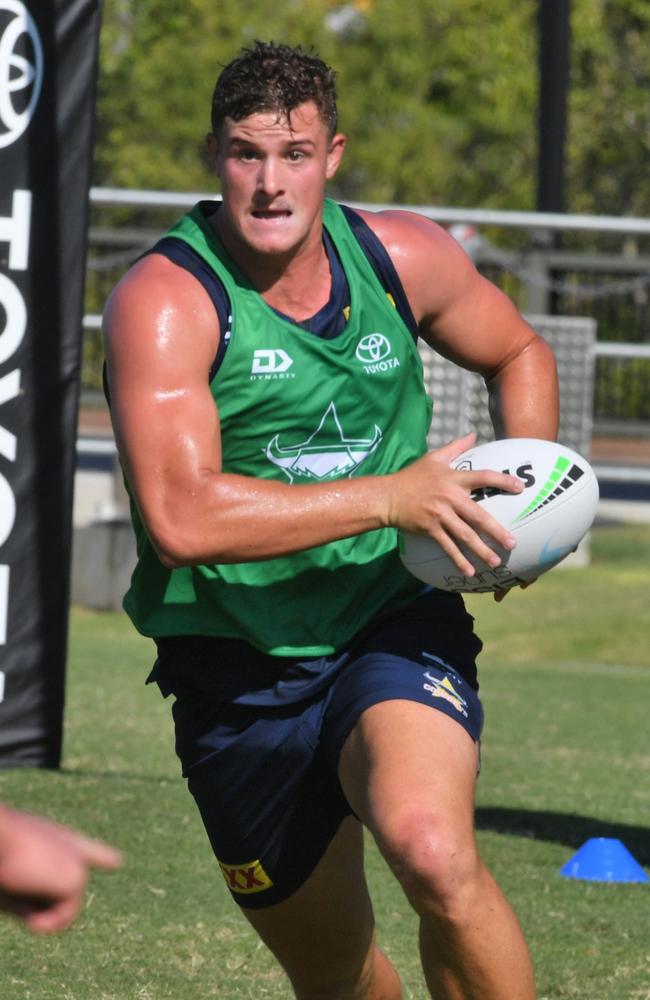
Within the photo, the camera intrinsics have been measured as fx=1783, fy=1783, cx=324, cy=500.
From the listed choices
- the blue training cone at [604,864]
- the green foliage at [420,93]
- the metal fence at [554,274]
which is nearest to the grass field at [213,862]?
the blue training cone at [604,864]

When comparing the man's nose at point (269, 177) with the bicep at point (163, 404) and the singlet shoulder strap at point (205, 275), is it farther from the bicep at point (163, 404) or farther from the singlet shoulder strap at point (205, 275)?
the bicep at point (163, 404)

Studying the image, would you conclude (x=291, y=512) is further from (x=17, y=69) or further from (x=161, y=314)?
(x=17, y=69)

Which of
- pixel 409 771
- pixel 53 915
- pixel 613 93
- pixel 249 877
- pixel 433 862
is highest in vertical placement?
pixel 613 93

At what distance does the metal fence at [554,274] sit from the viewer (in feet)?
43.3

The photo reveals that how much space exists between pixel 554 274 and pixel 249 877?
446 inches

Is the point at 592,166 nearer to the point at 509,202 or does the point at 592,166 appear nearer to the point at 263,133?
the point at 509,202

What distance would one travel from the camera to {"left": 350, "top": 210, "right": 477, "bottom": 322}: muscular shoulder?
13.9ft

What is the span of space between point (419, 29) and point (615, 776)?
2589cm

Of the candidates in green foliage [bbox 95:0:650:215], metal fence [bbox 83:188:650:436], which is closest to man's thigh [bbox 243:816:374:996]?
metal fence [bbox 83:188:650:436]

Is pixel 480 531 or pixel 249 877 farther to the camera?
pixel 249 877

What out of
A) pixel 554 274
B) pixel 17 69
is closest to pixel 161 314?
pixel 17 69

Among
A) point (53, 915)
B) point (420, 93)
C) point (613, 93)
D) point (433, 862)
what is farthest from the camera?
point (420, 93)

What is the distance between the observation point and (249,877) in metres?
4.02

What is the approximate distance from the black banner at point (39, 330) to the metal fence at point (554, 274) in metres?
5.42
